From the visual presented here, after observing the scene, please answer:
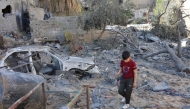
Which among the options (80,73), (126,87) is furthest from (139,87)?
(80,73)

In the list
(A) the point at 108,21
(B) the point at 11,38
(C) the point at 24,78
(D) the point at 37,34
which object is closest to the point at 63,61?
(C) the point at 24,78

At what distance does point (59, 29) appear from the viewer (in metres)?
15.0

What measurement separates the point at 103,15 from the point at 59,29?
3607 millimetres

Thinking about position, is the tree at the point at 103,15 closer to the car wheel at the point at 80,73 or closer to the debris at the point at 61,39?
the debris at the point at 61,39

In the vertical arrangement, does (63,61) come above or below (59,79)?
above

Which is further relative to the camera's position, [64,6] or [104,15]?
[64,6]

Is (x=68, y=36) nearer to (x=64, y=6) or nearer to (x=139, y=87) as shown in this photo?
(x=139, y=87)

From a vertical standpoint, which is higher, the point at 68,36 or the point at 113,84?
the point at 68,36

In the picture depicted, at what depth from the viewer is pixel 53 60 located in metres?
8.23

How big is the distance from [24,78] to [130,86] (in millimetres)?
2458

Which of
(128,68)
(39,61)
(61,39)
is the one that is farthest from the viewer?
(61,39)

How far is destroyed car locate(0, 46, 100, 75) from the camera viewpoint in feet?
24.3

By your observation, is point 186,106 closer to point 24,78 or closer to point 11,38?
point 24,78

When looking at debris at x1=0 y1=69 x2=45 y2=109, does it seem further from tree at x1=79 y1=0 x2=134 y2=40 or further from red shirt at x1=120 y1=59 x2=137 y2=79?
tree at x1=79 y1=0 x2=134 y2=40
